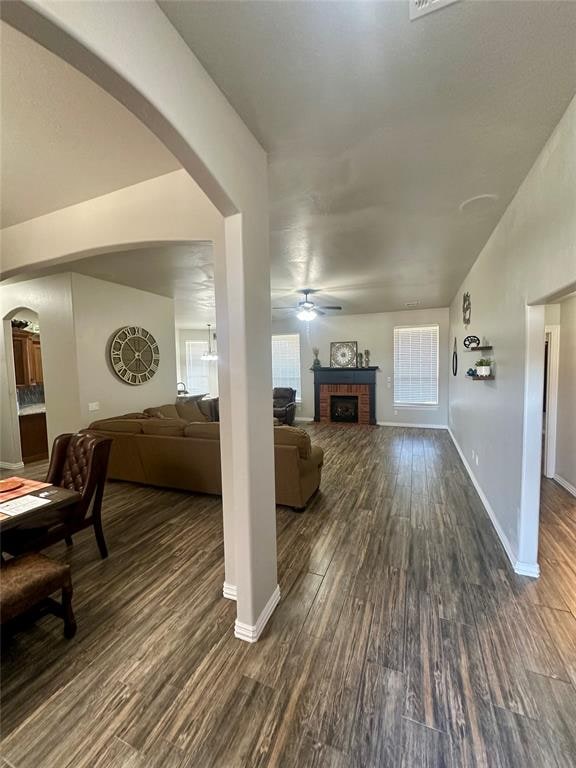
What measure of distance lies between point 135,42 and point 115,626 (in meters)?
2.81

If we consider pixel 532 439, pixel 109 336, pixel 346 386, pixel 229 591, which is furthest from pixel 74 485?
pixel 346 386

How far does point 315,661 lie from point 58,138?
123 inches

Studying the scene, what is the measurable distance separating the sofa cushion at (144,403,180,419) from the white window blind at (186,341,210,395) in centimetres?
424

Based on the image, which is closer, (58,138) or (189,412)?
(58,138)

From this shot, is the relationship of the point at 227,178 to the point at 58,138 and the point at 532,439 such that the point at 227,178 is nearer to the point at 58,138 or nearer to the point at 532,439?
the point at 58,138

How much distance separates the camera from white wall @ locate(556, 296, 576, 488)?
144 inches

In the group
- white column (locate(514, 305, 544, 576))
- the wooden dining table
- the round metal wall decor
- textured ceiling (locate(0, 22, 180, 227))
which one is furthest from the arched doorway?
the round metal wall decor

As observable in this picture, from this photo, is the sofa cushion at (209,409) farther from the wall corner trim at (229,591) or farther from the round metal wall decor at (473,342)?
the round metal wall decor at (473,342)

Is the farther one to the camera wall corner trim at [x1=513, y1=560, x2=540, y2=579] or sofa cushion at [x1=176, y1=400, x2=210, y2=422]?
sofa cushion at [x1=176, y1=400, x2=210, y2=422]

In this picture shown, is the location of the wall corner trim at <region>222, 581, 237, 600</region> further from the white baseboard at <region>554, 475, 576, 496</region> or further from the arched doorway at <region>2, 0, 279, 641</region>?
the white baseboard at <region>554, 475, 576, 496</region>

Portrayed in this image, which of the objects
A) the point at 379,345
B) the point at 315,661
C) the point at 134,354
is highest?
the point at 379,345

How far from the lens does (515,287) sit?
244 cm

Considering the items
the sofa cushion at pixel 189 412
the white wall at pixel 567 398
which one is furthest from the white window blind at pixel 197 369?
the white wall at pixel 567 398

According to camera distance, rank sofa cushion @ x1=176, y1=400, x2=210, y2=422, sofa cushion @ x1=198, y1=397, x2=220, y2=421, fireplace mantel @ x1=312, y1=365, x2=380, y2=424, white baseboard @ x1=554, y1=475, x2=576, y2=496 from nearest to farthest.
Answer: white baseboard @ x1=554, y1=475, x2=576, y2=496 → sofa cushion @ x1=176, y1=400, x2=210, y2=422 → sofa cushion @ x1=198, y1=397, x2=220, y2=421 → fireplace mantel @ x1=312, y1=365, x2=380, y2=424
